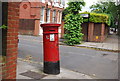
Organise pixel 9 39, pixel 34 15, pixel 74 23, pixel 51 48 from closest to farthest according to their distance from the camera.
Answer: pixel 9 39 < pixel 51 48 < pixel 74 23 < pixel 34 15

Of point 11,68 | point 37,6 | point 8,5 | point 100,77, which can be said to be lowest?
point 100,77

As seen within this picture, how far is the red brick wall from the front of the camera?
8.96ft

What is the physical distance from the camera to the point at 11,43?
2.82 m

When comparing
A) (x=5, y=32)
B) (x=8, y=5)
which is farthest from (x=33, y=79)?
(x=8, y=5)

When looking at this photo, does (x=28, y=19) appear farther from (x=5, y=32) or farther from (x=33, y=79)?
(x=5, y=32)

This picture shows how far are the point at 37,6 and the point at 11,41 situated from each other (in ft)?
75.5

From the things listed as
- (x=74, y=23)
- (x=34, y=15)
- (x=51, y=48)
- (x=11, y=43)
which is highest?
(x=34, y=15)

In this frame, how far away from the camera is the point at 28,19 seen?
24.0m

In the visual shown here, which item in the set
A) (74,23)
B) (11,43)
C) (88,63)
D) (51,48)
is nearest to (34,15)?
(74,23)

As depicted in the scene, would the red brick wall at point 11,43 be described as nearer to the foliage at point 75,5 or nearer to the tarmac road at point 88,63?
the tarmac road at point 88,63

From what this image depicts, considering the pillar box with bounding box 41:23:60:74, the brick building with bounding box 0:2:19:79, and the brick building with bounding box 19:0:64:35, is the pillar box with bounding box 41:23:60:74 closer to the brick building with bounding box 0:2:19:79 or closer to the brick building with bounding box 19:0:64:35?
the brick building with bounding box 0:2:19:79

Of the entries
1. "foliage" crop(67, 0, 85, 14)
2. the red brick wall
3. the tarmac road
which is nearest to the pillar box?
the tarmac road

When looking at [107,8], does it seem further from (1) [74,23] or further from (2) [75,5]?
(1) [74,23]

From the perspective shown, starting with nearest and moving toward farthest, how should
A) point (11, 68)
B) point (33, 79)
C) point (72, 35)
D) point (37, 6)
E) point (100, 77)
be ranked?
point (11, 68) < point (33, 79) < point (100, 77) < point (72, 35) < point (37, 6)
